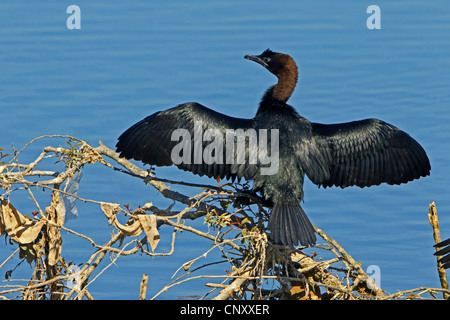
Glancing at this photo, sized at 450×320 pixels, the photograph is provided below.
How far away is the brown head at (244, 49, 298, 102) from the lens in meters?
6.09

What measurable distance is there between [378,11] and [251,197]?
27.8 ft

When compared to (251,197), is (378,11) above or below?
above

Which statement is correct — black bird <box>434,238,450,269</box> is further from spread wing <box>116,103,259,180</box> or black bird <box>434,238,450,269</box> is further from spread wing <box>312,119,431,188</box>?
spread wing <box>116,103,259,180</box>

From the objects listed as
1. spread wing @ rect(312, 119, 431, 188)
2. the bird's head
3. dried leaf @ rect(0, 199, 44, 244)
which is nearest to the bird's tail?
spread wing @ rect(312, 119, 431, 188)

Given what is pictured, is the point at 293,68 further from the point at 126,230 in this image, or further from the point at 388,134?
the point at 126,230

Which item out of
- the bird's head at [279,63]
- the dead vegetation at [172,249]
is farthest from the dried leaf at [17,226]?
the bird's head at [279,63]

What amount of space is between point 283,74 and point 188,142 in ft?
3.60

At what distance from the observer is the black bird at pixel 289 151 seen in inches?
212

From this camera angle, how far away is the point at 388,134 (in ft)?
19.7

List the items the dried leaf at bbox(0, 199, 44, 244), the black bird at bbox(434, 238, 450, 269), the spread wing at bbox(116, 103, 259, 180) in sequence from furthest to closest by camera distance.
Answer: the spread wing at bbox(116, 103, 259, 180) → the black bird at bbox(434, 238, 450, 269) → the dried leaf at bbox(0, 199, 44, 244)

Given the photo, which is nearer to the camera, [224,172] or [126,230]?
[126,230]

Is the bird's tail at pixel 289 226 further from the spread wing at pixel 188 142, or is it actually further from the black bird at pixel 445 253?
the black bird at pixel 445 253
